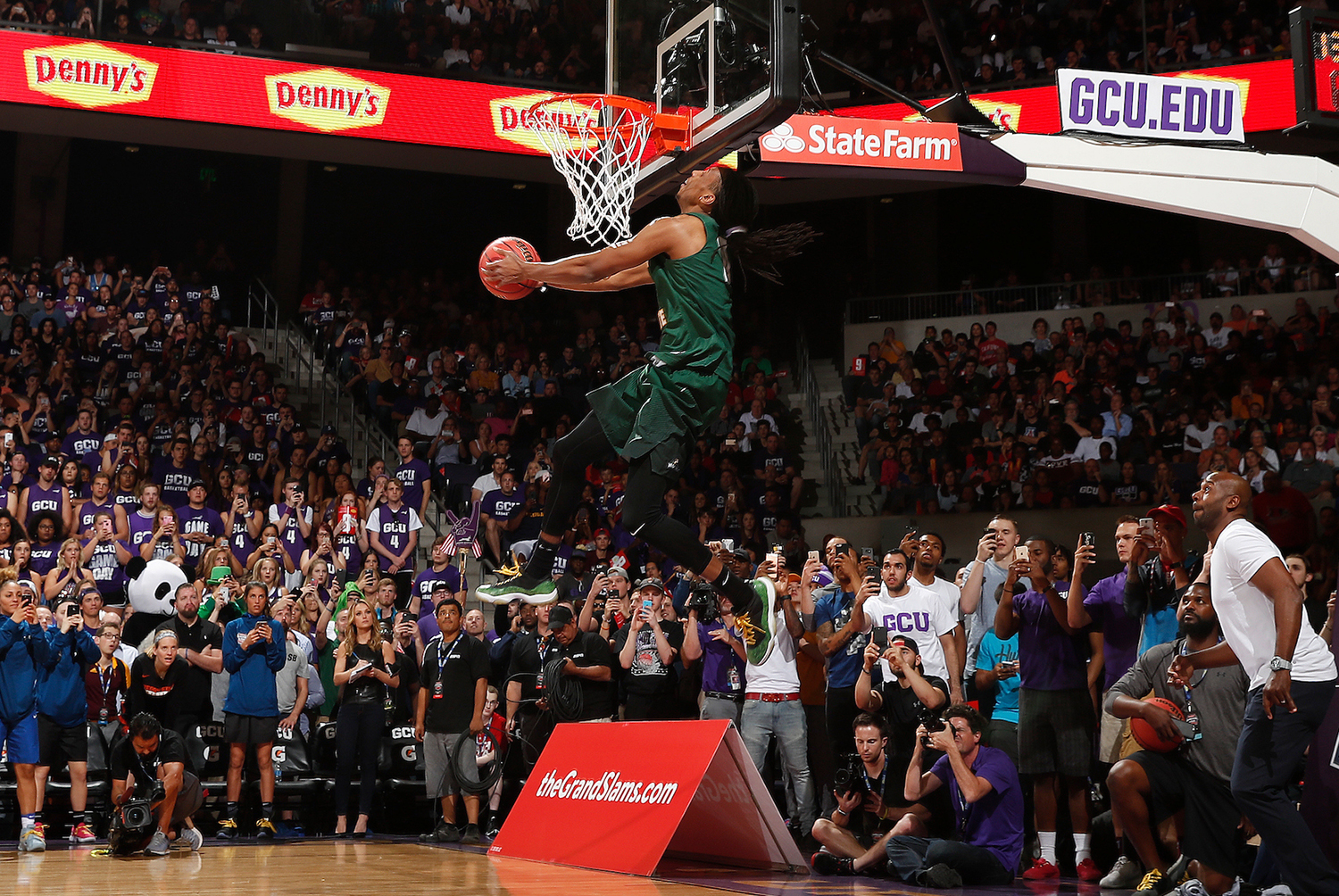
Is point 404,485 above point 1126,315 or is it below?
below

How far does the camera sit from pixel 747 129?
6844 millimetres

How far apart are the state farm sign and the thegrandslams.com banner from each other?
27.4ft

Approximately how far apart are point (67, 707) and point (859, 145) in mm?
7479

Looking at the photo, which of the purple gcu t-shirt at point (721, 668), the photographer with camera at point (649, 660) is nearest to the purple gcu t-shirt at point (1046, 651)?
the purple gcu t-shirt at point (721, 668)

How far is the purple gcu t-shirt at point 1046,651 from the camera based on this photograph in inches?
342

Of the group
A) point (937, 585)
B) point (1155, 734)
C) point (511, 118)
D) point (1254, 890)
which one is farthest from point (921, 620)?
point (511, 118)

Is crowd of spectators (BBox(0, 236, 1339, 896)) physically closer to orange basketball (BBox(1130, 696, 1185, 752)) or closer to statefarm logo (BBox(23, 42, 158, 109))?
orange basketball (BBox(1130, 696, 1185, 752))

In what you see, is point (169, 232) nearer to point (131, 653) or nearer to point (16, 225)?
point (16, 225)

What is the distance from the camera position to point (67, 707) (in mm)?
10484

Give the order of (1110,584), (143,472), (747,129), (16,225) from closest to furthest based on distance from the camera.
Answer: (747,129) → (1110,584) → (143,472) → (16,225)

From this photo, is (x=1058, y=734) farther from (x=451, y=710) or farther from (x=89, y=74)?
(x=89, y=74)

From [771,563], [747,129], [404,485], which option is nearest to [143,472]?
[404,485]

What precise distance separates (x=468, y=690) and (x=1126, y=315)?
12366 mm

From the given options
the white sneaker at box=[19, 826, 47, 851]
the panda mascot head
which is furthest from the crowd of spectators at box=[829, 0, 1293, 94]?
the white sneaker at box=[19, 826, 47, 851]
